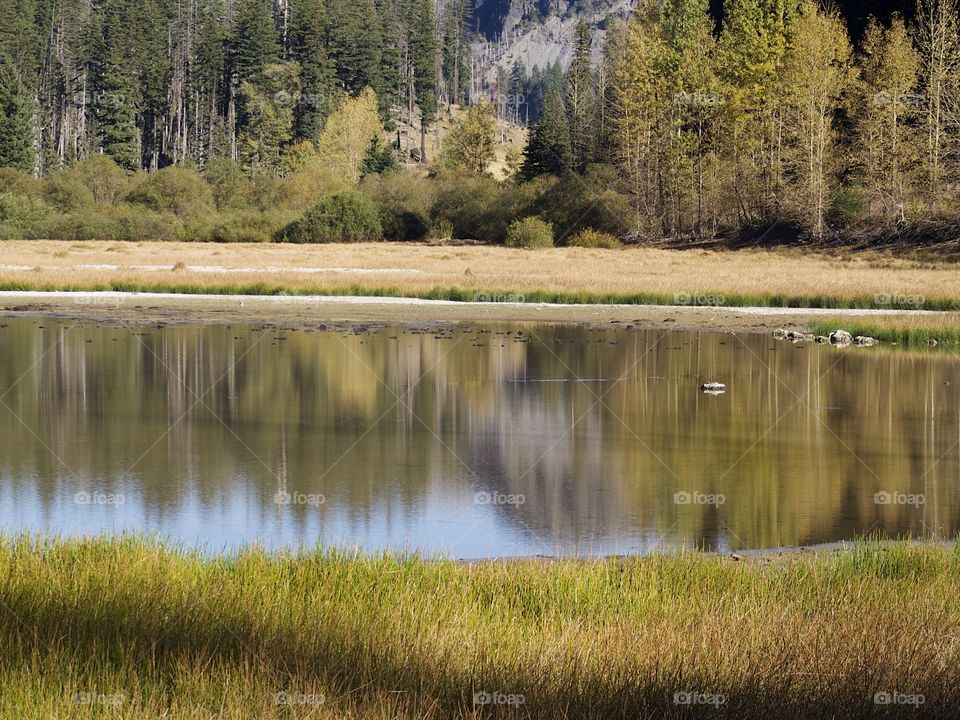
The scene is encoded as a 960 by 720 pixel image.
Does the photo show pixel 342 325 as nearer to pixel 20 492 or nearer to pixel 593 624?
pixel 20 492

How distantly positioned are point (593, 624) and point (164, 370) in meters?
17.0

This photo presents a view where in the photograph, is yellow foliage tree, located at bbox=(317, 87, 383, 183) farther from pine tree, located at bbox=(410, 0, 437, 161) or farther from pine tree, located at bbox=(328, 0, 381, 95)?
pine tree, located at bbox=(410, 0, 437, 161)

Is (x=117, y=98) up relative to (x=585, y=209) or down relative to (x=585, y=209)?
up

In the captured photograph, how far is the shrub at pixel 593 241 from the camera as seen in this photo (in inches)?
3056

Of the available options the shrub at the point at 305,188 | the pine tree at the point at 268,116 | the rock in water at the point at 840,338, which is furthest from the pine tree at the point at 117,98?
the rock in water at the point at 840,338

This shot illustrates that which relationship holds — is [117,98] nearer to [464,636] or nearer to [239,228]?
[239,228]

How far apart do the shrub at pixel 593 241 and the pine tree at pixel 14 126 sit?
172 feet

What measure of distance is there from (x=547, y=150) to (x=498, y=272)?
4818cm

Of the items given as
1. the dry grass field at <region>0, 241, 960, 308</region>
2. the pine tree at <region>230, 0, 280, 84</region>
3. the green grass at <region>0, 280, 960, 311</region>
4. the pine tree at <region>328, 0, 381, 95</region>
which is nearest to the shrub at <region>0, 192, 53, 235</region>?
the dry grass field at <region>0, 241, 960, 308</region>

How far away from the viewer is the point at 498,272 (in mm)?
52844

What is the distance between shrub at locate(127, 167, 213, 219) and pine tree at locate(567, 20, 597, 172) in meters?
28.3

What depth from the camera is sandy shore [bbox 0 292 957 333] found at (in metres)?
34.5

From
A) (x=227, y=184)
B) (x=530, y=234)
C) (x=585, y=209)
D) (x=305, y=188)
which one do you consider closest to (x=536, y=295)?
(x=530, y=234)

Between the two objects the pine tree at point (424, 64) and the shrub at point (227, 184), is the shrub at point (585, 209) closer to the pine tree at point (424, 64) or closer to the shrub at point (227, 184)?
the shrub at point (227, 184)
